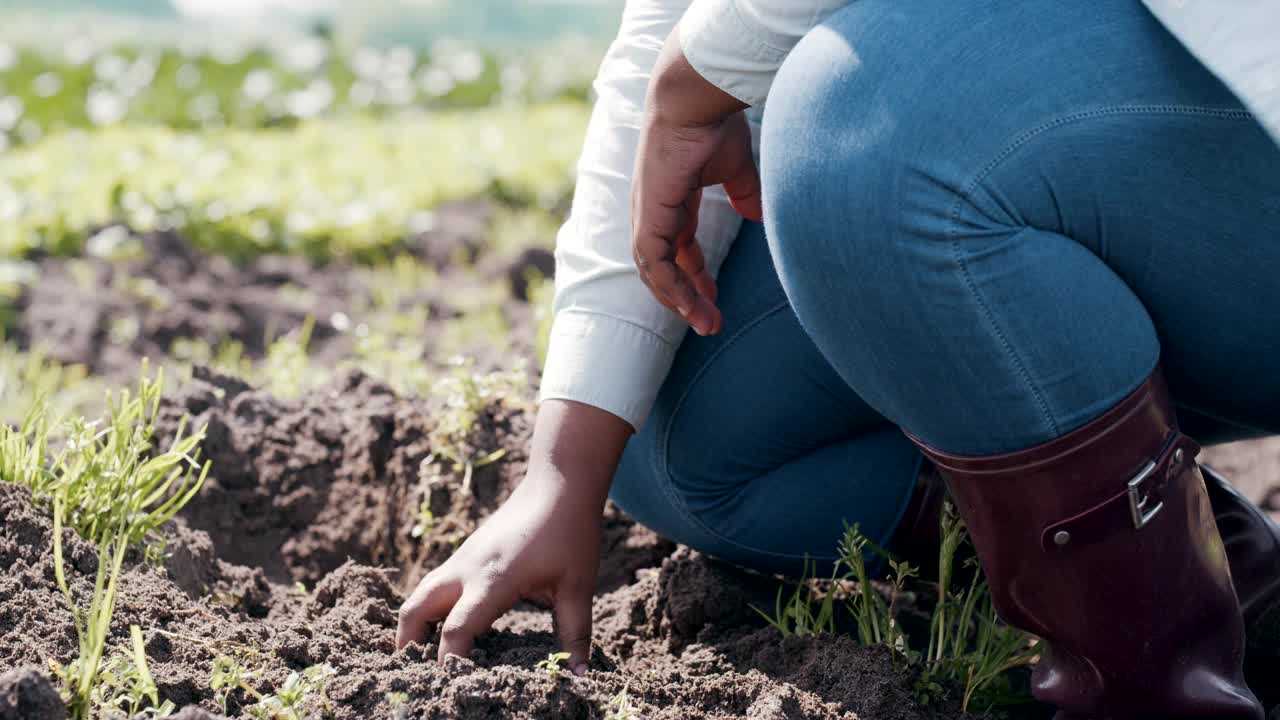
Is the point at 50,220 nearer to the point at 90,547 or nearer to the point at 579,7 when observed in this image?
the point at 90,547

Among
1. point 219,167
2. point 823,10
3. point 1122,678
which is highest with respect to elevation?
point 823,10

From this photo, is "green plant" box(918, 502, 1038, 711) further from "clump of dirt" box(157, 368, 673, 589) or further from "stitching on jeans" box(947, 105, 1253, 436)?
"clump of dirt" box(157, 368, 673, 589)

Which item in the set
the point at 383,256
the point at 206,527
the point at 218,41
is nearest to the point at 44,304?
the point at 383,256

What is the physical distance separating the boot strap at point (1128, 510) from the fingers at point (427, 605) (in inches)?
27.3

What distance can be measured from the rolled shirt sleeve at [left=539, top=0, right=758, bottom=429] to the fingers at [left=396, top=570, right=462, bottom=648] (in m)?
0.29

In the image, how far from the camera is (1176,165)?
1217 millimetres

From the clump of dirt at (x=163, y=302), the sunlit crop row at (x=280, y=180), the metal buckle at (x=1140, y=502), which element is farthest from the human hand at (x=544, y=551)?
the sunlit crop row at (x=280, y=180)

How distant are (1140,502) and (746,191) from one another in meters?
0.60

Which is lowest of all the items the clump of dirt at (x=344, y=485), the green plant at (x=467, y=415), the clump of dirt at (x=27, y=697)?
the clump of dirt at (x=344, y=485)

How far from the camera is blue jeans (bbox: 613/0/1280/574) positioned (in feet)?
3.96

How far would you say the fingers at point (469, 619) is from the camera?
146cm

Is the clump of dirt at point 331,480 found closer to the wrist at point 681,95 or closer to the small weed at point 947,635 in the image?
the small weed at point 947,635

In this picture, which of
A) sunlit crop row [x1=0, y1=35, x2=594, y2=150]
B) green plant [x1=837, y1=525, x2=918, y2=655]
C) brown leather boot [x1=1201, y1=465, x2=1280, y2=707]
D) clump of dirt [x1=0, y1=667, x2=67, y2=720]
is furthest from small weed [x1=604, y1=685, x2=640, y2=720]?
sunlit crop row [x1=0, y1=35, x2=594, y2=150]

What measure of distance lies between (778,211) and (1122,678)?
625mm
